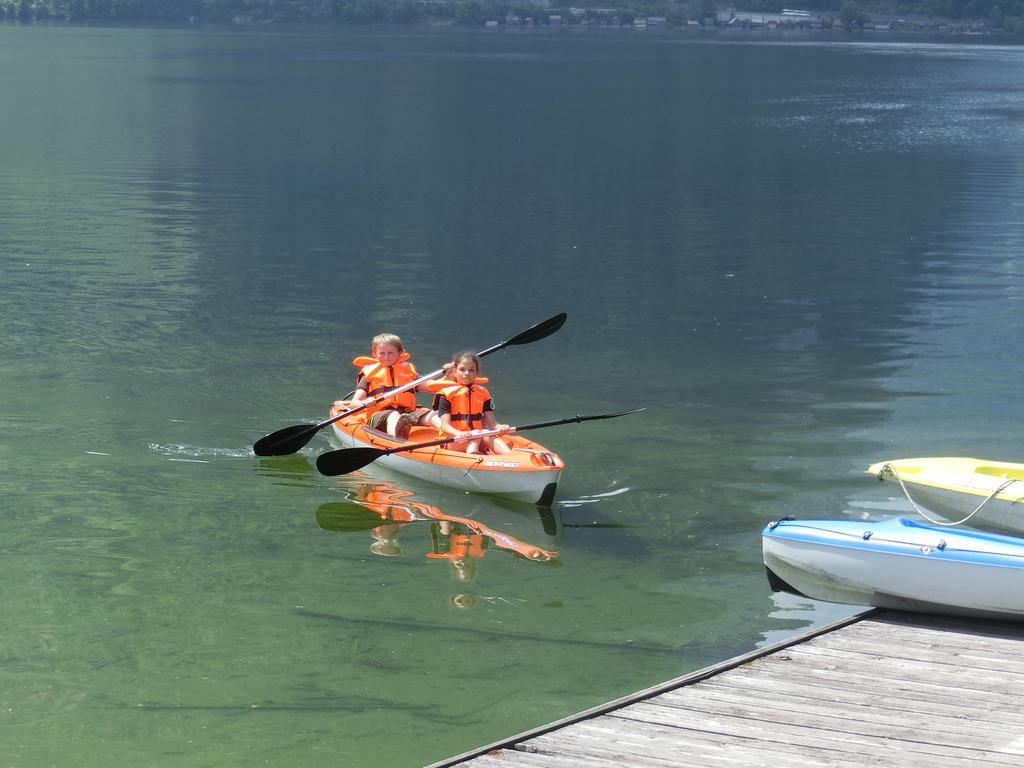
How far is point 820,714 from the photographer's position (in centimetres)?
918

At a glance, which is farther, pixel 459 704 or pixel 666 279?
pixel 666 279

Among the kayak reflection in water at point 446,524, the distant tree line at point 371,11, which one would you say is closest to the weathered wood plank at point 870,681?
the kayak reflection in water at point 446,524

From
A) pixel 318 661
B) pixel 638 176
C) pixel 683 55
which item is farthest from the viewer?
pixel 683 55

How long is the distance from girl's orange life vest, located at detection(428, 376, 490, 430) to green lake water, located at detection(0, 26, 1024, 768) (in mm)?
758

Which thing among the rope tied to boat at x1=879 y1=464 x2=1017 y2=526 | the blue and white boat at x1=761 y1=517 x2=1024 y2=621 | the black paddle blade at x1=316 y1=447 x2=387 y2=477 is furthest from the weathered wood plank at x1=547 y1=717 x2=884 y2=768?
the black paddle blade at x1=316 y1=447 x2=387 y2=477

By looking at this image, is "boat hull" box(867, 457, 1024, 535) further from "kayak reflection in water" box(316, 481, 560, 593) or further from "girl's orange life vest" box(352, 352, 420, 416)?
"girl's orange life vest" box(352, 352, 420, 416)

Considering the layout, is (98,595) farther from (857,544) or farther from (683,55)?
(683,55)

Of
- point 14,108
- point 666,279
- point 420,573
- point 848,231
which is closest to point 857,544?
point 420,573

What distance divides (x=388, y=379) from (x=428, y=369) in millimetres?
3829

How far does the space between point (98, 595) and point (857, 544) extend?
5977 mm

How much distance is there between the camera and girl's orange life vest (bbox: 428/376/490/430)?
579 inches

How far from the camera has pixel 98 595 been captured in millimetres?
11859

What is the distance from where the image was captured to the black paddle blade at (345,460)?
14.3 metres

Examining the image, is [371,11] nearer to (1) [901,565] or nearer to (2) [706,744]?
(1) [901,565]
